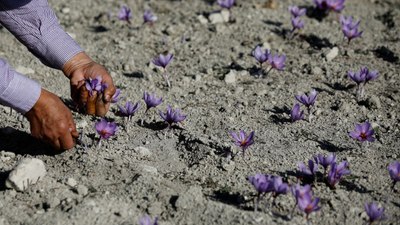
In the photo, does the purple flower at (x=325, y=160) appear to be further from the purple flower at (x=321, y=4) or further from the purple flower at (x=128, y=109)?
the purple flower at (x=321, y=4)

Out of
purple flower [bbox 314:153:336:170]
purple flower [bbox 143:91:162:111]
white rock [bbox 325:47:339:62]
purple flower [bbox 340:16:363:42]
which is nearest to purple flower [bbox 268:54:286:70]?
white rock [bbox 325:47:339:62]

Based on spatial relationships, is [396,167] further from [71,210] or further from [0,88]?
[0,88]

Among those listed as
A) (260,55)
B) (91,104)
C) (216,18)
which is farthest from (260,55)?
(91,104)

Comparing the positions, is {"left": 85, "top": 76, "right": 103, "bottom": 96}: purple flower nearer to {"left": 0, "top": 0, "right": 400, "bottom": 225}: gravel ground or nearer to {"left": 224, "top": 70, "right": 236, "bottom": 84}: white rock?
{"left": 0, "top": 0, "right": 400, "bottom": 225}: gravel ground

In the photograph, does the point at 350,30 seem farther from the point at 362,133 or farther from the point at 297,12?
the point at 362,133

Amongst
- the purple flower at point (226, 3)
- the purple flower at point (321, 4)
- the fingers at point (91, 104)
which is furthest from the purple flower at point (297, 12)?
the fingers at point (91, 104)

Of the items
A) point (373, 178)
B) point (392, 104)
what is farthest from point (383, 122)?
point (373, 178)
